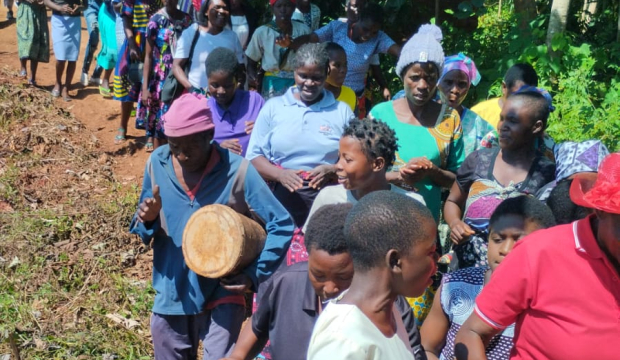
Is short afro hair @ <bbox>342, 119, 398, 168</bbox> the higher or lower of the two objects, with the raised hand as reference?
higher

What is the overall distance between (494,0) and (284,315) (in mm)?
13336

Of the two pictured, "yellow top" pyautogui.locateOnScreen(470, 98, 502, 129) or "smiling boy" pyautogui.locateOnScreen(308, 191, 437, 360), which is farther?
"yellow top" pyautogui.locateOnScreen(470, 98, 502, 129)

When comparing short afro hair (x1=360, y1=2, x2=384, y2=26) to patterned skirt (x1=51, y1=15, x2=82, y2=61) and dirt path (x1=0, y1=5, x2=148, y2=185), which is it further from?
patterned skirt (x1=51, y1=15, x2=82, y2=61)

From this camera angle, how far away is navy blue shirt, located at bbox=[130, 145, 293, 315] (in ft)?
13.7

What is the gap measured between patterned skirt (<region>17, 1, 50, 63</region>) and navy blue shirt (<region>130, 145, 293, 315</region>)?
24.2ft

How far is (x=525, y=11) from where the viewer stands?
8398mm

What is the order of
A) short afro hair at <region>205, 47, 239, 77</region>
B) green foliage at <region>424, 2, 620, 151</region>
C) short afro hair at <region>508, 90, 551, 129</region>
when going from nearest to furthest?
short afro hair at <region>508, 90, 551, 129</region> → short afro hair at <region>205, 47, 239, 77</region> → green foliage at <region>424, 2, 620, 151</region>

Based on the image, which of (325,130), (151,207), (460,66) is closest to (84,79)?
(460,66)

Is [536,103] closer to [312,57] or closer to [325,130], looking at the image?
[325,130]

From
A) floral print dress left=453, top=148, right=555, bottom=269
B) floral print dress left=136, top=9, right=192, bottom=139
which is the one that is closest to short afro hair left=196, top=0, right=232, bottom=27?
floral print dress left=136, top=9, right=192, bottom=139

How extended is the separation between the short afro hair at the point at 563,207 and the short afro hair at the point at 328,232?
1.23 meters

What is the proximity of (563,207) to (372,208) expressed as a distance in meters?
1.72

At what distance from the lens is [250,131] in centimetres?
567

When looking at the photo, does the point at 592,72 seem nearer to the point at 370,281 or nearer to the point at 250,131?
the point at 250,131
